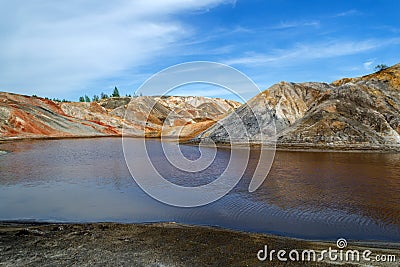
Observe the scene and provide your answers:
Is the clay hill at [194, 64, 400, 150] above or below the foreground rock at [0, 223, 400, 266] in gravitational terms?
above

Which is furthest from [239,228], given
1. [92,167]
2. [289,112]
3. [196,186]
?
[289,112]

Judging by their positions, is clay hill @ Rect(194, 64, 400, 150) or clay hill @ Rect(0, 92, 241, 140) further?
clay hill @ Rect(0, 92, 241, 140)

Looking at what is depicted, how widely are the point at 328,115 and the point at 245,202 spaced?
33778mm

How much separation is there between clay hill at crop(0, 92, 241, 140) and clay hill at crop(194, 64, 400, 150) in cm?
1511

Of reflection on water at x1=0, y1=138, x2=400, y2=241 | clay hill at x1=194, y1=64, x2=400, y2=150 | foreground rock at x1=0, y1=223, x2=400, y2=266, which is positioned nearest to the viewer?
foreground rock at x1=0, y1=223, x2=400, y2=266

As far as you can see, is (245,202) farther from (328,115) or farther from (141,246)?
(328,115)

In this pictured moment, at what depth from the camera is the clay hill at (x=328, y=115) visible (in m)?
40.6

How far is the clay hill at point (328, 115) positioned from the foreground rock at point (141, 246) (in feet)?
110

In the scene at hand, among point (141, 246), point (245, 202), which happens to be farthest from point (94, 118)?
point (141, 246)

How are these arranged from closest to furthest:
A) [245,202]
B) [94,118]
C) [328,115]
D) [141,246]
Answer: [141,246] → [245,202] → [328,115] → [94,118]

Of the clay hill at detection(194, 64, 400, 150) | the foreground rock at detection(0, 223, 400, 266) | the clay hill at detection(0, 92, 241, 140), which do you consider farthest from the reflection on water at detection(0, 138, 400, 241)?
the clay hill at detection(0, 92, 241, 140)

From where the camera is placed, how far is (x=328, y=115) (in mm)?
43500

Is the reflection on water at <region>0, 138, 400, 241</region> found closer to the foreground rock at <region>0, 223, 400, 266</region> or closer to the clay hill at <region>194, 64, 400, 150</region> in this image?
the foreground rock at <region>0, 223, 400, 266</region>

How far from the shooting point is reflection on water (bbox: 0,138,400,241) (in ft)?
36.6
